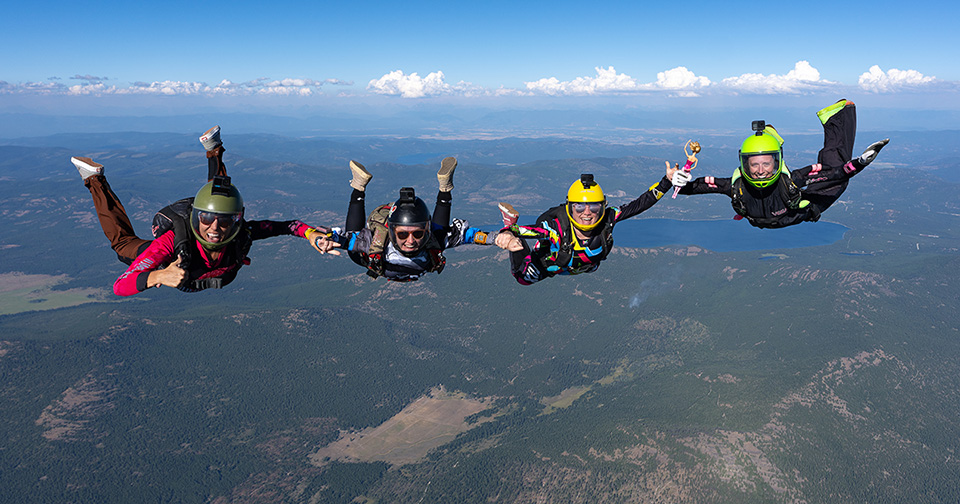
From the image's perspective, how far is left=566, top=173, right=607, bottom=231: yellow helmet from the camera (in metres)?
14.6

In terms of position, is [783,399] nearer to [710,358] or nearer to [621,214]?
[710,358]

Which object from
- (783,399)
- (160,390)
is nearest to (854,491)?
(783,399)

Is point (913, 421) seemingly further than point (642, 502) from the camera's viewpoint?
Yes

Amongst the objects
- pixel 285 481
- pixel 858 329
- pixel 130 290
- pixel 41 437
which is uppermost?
pixel 130 290

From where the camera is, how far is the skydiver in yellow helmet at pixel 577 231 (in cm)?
1470

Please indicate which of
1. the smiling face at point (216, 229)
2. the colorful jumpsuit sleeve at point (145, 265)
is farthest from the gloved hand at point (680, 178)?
the colorful jumpsuit sleeve at point (145, 265)

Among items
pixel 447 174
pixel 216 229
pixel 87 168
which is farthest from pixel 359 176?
pixel 87 168

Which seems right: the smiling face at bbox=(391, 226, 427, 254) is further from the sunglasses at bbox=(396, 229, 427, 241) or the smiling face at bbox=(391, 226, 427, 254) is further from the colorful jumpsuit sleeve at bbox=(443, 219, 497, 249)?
the colorful jumpsuit sleeve at bbox=(443, 219, 497, 249)

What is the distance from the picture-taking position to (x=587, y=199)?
1459 cm

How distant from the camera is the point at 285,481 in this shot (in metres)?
157

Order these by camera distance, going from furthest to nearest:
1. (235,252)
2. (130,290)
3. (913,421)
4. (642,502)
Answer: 1. (913,421)
2. (642,502)
3. (235,252)
4. (130,290)

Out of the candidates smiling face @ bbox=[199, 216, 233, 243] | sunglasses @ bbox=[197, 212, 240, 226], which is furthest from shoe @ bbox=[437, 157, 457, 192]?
smiling face @ bbox=[199, 216, 233, 243]

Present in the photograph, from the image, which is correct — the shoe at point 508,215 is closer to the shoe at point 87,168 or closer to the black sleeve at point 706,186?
the black sleeve at point 706,186

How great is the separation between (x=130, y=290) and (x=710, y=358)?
212 metres
